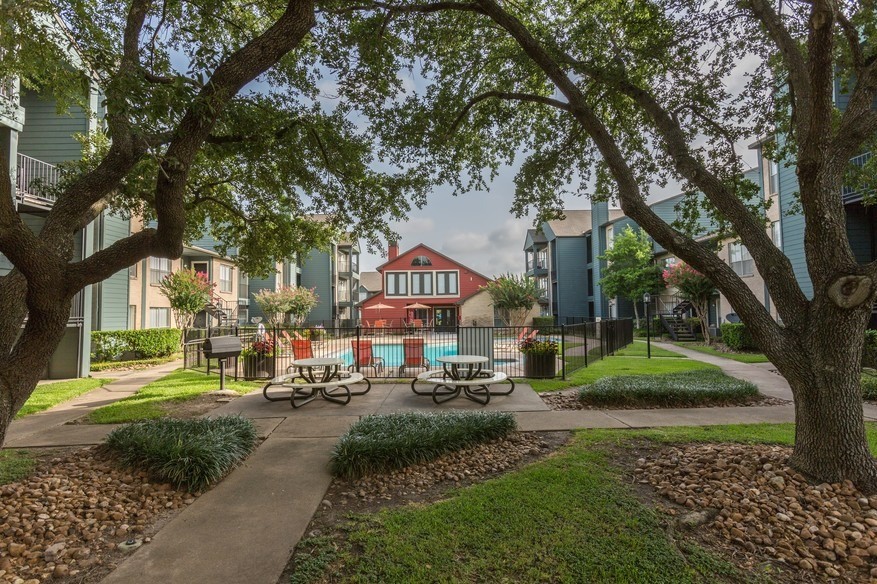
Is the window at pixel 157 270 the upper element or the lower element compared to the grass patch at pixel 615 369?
upper

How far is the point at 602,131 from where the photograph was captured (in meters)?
5.00

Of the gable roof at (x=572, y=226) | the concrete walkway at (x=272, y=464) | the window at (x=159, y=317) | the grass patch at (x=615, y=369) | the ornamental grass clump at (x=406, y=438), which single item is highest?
the gable roof at (x=572, y=226)

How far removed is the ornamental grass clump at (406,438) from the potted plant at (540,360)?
5028mm

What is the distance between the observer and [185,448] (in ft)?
14.4

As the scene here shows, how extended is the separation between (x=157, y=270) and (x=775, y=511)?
2336 cm

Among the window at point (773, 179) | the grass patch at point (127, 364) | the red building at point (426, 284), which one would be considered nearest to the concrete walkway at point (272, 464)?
the grass patch at point (127, 364)

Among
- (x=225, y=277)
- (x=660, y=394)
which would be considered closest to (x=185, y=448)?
(x=660, y=394)

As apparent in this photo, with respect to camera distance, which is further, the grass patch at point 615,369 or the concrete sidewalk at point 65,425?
the grass patch at point 615,369

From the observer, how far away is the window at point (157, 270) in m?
19.4

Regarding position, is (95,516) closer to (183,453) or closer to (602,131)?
(183,453)

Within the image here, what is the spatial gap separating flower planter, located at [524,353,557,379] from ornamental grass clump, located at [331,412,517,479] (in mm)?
5019

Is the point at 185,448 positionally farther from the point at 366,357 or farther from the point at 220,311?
the point at 220,311

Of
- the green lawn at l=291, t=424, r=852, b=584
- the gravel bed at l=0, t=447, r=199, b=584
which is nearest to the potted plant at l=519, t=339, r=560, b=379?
the green lawn at l=291, t=424, r=852, b=584

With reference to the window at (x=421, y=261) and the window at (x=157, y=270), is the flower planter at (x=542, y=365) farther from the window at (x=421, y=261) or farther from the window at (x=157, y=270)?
the window at (x=421, y=261)
